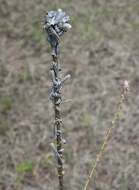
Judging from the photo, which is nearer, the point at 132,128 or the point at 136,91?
the point at 132,128

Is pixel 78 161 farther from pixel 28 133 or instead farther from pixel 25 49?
pixel 25 49

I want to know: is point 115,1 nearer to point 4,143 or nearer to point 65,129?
point 65,129

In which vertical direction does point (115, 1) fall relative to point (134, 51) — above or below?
above

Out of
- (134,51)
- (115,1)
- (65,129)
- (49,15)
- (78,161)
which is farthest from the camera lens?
(115,1)

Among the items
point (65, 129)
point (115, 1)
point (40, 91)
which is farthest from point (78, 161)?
point (115, 1)

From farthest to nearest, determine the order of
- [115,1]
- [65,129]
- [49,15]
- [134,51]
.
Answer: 1. [115,1]
2. [134,51]
3. [65,129]
4. [49,15]

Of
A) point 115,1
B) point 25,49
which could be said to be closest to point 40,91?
point 25,49

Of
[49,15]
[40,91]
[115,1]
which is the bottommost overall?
[49,15]
